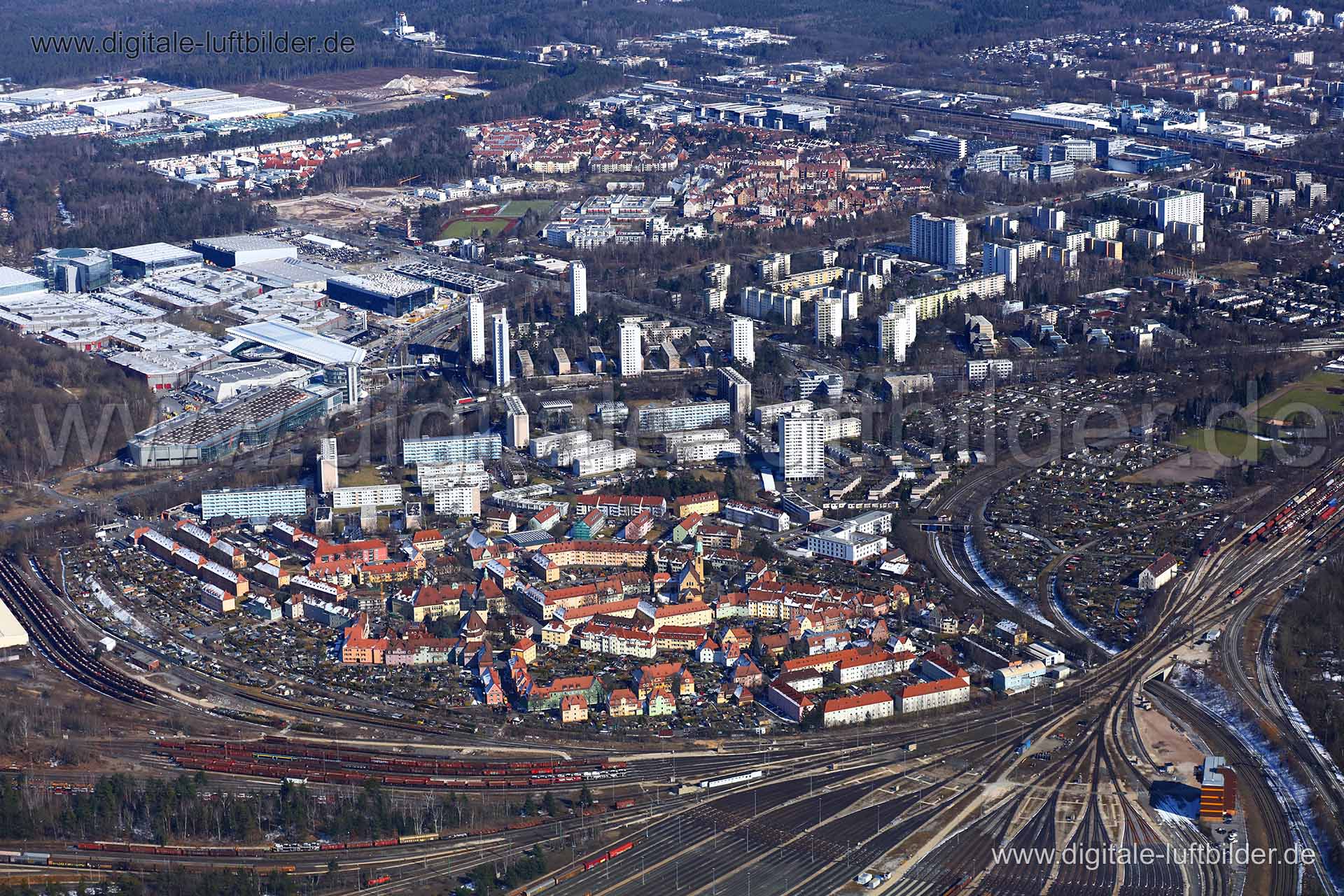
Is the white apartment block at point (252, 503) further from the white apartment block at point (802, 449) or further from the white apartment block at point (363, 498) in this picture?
the white apartment block at point (802, 449)

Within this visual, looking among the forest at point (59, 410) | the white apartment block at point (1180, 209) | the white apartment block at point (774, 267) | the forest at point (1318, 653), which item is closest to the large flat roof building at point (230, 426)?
the forest at point (59, 410)

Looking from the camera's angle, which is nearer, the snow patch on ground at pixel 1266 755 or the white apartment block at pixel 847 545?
the snow patch on ground at pixel 1266 755

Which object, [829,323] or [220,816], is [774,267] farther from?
[220,816]

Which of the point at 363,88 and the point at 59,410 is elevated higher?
the point at 363,88

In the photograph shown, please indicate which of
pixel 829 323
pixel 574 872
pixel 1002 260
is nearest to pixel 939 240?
pixel 1002 260

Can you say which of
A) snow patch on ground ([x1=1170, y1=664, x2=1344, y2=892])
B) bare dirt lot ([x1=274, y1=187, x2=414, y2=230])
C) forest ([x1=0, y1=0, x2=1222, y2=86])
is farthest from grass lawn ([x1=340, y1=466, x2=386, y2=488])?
forest ([x1=0, y1=0, x2=1222, y2=86])

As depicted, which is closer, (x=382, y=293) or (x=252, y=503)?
(x=252, y=503)
